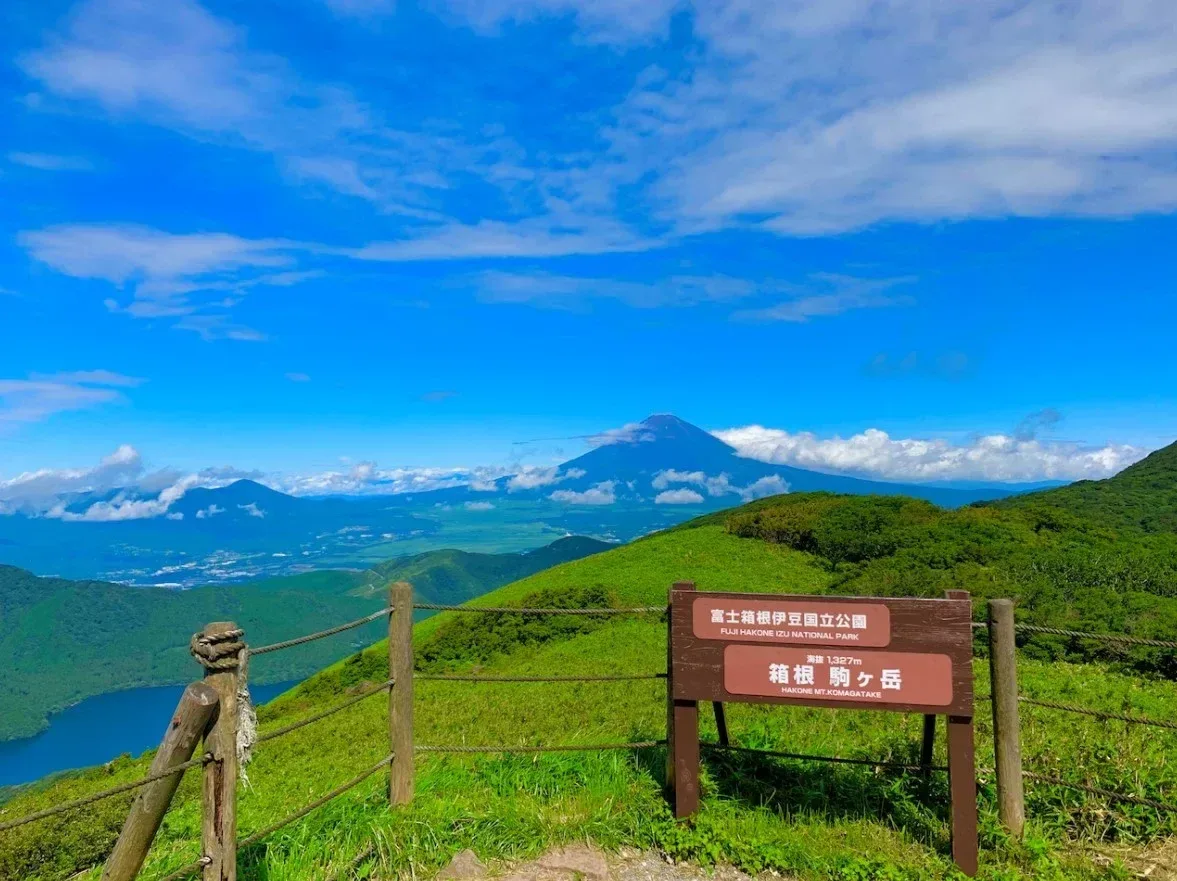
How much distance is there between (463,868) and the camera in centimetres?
511

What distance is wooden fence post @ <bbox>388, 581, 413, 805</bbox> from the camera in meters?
5.79

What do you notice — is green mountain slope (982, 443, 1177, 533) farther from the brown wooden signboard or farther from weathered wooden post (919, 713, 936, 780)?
the brown wooden signboard

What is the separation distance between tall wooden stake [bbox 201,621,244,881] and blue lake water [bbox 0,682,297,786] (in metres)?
114

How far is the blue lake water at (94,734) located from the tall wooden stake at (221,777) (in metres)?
114

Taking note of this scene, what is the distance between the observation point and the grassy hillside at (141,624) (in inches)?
5576

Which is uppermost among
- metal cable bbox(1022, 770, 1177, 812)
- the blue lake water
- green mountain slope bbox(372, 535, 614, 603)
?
metal cable bbox(1022, 770, 1177, 812)

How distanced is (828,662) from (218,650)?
399 centimetres

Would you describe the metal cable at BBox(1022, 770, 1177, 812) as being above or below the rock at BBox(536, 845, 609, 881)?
above

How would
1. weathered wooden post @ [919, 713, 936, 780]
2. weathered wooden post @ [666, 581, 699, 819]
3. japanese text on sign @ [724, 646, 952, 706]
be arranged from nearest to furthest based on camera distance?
japanese text on sign @ [724, 646, 952, 706] → weathered wooden post @ [666, 581, 699, 819] → weathered wooden post @ [919, 713, 936, 780]

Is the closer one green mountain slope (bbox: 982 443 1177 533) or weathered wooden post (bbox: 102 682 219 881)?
weathered wooden post (bbox: 102 682 219 881)

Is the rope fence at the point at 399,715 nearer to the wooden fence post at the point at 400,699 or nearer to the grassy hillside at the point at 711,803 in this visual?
the wooden fence post at the point at 400,699

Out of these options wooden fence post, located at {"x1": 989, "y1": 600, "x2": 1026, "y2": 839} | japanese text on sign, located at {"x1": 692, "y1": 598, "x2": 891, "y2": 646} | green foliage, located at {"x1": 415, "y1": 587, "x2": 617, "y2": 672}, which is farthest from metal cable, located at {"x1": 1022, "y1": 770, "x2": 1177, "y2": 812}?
green foliage, located at {"x1": 415, "y1": 587, "x2": 617, "y2": 672}

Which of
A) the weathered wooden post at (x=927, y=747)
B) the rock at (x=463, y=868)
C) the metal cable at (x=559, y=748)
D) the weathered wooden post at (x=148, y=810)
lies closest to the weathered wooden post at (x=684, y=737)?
the metal cable at (x=559, y=748)

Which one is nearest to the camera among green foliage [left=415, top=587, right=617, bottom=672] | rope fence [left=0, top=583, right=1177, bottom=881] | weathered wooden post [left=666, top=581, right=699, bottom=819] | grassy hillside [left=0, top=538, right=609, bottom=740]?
rope fence [left=0, top=583, right=1177, bottom=881]
